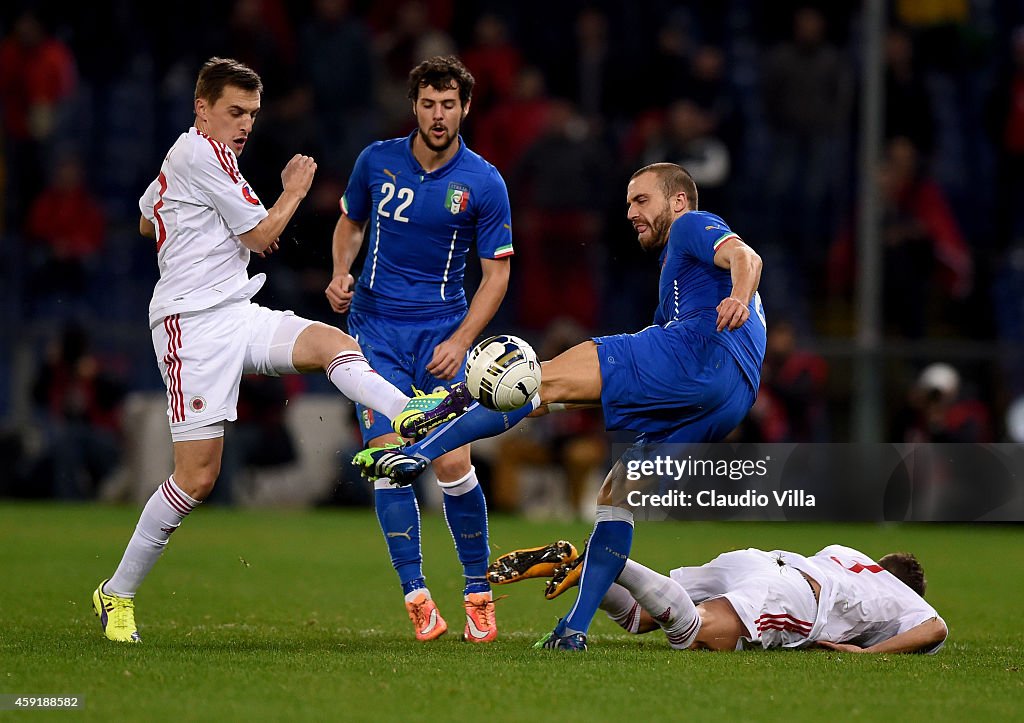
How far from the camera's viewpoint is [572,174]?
14375 mm

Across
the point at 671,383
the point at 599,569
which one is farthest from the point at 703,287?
the point at 599,569

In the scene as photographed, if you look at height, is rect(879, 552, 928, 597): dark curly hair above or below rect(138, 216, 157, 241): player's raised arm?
below

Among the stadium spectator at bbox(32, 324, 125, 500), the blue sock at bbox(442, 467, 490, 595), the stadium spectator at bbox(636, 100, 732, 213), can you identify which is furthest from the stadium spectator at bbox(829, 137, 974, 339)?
the blue sock at bbox(442, 467, 490, 595)

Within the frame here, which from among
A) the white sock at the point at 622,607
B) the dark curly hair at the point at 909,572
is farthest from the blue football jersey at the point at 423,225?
the dark curly hair at the point at 909,572

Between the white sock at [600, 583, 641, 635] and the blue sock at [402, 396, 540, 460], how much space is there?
102cm

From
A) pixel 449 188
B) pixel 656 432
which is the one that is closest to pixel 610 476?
pixel 656 432

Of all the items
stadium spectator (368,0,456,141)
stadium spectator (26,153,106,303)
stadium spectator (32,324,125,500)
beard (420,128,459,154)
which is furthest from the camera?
stadium spectator (368,0,456,141)

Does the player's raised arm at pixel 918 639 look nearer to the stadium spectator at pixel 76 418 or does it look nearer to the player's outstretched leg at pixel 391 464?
the player's outstretched leg at pixel 391 464

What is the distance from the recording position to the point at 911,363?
47.3 feet

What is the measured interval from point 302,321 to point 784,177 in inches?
358

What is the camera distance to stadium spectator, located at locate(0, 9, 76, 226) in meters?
15.6

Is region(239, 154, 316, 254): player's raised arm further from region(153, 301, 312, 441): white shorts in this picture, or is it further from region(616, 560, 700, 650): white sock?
region(616, 560, 700, 650): white sock

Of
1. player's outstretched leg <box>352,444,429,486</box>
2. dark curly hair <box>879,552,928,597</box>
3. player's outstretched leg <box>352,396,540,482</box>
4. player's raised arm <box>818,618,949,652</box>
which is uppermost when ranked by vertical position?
player's outstretched leg <box>352,396,540,482</box>

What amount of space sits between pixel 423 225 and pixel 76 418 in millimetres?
7968
